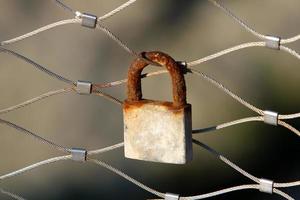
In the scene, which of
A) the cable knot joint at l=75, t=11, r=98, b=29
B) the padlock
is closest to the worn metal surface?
the cable knot joint at l=75, t=11, r=98, b=29

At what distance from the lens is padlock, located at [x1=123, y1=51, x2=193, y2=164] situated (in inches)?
37.9

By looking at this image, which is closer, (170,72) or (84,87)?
(170,72)

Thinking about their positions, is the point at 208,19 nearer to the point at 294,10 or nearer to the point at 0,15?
the point at 294,10

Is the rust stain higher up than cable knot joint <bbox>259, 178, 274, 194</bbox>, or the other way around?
the rust stain

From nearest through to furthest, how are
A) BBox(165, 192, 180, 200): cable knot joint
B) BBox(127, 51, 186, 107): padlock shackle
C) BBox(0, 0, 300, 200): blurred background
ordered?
1. BBox(127, 51, 186, 107): padlock shackle
2. BBox(165, 192, 180, 200): cable knot joint
3. BBox(0, 0, 300, 200): blurred background

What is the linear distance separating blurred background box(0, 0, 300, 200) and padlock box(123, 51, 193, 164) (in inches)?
12.9

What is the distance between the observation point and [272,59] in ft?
4.43

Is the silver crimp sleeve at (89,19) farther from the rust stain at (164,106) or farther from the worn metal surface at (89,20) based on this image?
the rust stain at (164,106)

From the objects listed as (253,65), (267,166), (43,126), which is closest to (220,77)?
(253,65)

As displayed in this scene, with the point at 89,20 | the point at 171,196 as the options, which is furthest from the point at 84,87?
the point at 171,196

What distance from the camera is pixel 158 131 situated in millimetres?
982

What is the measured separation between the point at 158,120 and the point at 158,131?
0.05 feet

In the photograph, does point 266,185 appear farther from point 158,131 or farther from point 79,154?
point 79,154

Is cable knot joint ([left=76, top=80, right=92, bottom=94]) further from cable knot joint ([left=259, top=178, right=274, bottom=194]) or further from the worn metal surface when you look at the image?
cable knot joint ([left=259, top=178, right=274, bottom=194])
